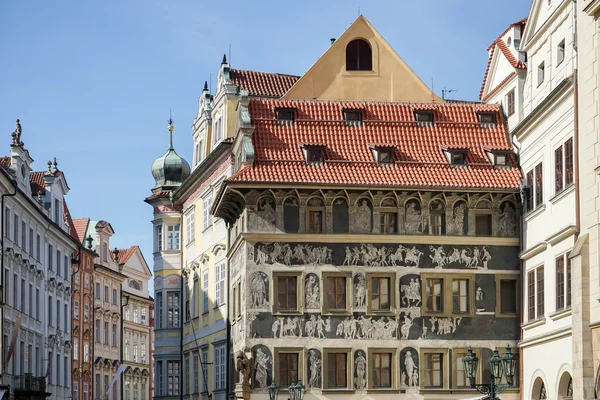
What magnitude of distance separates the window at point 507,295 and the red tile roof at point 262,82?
1453 cm

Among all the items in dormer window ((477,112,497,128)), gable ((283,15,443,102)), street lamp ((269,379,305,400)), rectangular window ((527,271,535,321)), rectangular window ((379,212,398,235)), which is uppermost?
gable ((283,15,443,102))

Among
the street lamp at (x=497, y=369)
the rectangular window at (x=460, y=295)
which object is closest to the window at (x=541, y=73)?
the rectangular window at (x=460, y=295)

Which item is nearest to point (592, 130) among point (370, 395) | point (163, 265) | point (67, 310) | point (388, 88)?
point (370, 395)

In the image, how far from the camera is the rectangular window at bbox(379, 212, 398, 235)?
47.1 meters

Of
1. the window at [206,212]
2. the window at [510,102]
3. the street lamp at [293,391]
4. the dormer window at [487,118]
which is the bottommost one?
the street lamp at [293,391]

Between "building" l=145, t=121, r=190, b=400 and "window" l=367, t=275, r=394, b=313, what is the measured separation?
1831 centimetres

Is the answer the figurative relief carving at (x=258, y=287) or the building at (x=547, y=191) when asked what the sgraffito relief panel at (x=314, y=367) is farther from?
the building at (x=547, y=191)

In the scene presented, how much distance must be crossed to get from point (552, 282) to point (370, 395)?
7.73 m

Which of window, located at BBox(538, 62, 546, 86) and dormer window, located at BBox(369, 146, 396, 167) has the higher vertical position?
window, located at BBox(538, 62, 546, 86)

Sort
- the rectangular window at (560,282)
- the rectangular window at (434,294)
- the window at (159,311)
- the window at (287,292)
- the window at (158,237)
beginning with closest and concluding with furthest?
1. the rectangular window at (560,282)
2. the window at (287,292)
3. the rectangular window at (434,294)
4. the window at (159,311)
5. the window at (158,237)

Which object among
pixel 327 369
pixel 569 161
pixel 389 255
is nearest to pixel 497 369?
pixel 569 161

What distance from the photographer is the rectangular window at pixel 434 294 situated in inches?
1859

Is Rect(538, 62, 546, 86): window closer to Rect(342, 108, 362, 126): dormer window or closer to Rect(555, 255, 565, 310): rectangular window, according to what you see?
Rect(555, 255, 565, 310): rectangular window

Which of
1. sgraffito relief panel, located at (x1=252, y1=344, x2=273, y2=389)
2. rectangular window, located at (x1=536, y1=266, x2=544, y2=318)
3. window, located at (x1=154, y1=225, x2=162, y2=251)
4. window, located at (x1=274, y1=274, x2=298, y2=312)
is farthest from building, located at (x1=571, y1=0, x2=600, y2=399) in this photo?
window, located at (x1=154, y1=225, x2=162, y2=251)
